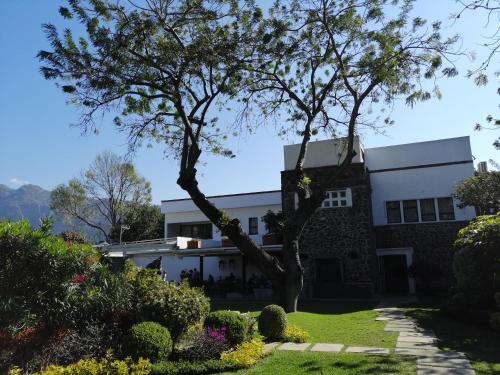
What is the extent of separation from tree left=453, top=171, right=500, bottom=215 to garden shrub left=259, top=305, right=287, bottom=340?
14431 millimetres

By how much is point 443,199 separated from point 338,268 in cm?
682

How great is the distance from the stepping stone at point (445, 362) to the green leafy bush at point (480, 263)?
445cm

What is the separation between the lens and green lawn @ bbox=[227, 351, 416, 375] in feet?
23.0

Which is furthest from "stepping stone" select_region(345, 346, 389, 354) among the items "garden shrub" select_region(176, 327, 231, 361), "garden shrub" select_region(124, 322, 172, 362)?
"garden shrub" select_region(124, 322, 172, 362)

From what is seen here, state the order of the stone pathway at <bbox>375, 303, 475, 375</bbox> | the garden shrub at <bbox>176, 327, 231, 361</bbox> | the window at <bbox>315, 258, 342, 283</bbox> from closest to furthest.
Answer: the stone pathway at <bbox>375, 303, 475, 375</bbox> → the garden shrub at <bbox>176, 327, 231, 361</bbox> → the window at <bbox>315, 258, 342, 283</bbox>

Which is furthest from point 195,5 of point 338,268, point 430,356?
point 338,268

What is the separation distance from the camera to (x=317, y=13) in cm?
1416

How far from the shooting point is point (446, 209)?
23.2 m

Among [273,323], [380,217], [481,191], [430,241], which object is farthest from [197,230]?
[273,323]

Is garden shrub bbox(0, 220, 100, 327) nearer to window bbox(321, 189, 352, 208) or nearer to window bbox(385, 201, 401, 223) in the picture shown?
window bbox(321, 189, 352, 208)

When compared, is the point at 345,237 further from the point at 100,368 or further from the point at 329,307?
the point at 100,368

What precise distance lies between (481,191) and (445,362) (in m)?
14.7

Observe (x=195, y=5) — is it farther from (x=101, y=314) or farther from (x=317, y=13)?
(x=101, y=314)

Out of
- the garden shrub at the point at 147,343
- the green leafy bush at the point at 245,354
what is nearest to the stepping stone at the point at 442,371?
the green leafy bush at the point at 245,354
